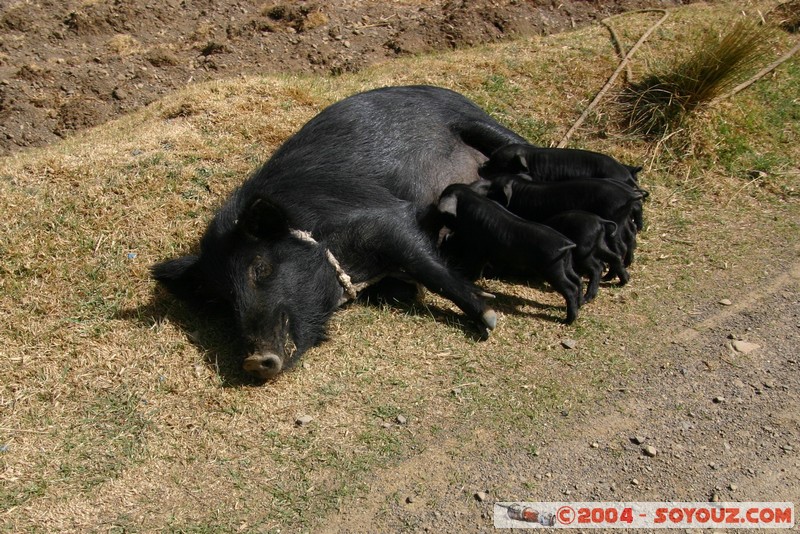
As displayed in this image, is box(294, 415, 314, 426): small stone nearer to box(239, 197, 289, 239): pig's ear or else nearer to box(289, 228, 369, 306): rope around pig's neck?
box(289, 228, 369, 306): rope around pig's neck

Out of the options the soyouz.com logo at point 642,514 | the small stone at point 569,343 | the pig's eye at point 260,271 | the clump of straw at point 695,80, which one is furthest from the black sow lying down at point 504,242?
the clump of straw at point 695,80

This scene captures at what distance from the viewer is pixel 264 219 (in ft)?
14.5

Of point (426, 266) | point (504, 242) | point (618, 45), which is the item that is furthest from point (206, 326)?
point (618, 45)

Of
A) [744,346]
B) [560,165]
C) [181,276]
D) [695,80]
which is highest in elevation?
[695,80]

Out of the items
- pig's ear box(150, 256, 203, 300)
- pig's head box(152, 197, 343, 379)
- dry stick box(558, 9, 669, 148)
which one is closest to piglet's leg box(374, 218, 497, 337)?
pig's head box(152, 197, 343, 379)

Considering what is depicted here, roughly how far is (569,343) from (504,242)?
A: 746 millimetres

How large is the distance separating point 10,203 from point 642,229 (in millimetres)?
4707

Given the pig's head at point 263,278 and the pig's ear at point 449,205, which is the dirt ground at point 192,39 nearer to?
the pig's head at point 263,278

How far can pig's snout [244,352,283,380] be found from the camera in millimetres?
3945

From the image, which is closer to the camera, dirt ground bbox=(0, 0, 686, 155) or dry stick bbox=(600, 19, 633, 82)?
dry stick bbox=(600, 19, 633, 82)

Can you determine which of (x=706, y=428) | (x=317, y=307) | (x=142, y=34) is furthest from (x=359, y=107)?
(x=142, y=34)

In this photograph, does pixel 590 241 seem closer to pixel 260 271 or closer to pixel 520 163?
pixel 520 163

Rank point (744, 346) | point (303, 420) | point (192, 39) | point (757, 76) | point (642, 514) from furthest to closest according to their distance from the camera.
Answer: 1. point (192, 39)
2. point (757, 76)
3. point (744, 346)
4. point (303, 420)
5. point (642, 514)

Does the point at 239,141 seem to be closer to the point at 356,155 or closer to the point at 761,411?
the point at 356,155
